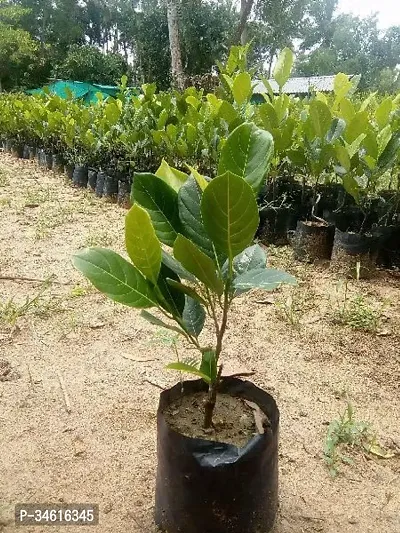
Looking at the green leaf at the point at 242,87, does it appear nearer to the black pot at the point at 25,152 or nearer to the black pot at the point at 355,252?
the black pot at the point at 355,252

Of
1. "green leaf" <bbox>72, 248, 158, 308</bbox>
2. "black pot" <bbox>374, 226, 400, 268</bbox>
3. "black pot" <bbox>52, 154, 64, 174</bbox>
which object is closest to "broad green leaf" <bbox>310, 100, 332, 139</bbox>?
"black pot" <bbox>374, 226, 400, 268</bbox>

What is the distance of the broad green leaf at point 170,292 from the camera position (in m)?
1.03

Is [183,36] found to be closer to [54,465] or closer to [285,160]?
[285,160]

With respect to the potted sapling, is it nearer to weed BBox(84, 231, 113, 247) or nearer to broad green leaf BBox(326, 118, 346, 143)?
broad green leaf BBox(326, 118, 346, 143)

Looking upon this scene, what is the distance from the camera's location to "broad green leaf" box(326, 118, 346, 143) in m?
2.70

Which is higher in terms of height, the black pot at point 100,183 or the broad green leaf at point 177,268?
the broad green leaf at point 177,268

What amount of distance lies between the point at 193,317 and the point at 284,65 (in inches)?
91.6

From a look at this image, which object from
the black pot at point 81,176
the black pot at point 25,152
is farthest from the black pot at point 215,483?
the black pot at point 25,152

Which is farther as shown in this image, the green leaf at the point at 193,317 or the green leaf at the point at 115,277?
the green leaf at the point at 193,317

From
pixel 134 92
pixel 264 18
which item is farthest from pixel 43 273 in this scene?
pixel 264 18

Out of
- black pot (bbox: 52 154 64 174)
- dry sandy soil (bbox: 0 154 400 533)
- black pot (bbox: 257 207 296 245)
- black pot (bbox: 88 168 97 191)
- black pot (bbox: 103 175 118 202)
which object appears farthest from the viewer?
black pot (bbox: 52 154 64 174)

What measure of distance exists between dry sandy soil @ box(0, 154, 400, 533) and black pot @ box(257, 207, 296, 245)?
1.38ft

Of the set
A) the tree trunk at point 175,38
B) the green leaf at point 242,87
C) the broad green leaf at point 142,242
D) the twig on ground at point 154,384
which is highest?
the tree trunk at point 175,38

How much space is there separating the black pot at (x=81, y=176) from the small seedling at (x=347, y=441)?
4532mm
